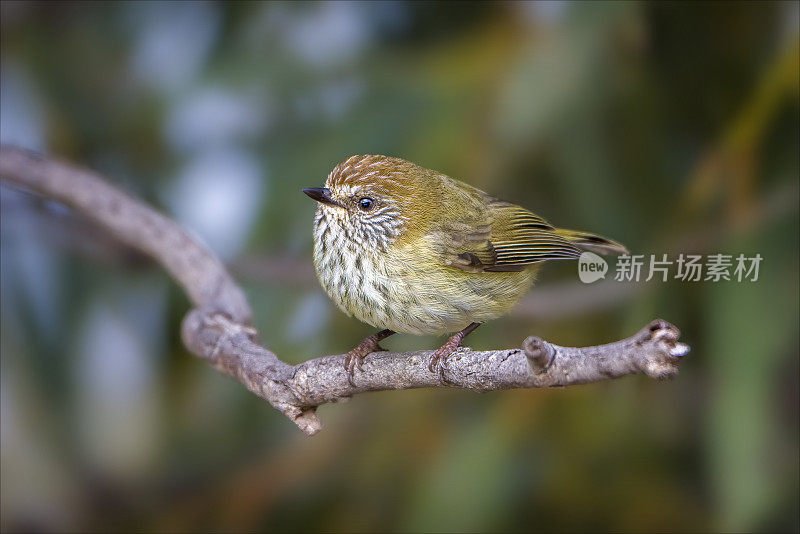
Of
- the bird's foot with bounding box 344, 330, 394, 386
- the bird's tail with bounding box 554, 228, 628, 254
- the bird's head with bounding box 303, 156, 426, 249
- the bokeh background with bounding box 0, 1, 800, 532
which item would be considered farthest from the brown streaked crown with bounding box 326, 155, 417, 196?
the bokeh background with bounding box 0, 1, 800, 532

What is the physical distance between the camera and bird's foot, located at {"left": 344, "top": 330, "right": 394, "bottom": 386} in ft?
5.85

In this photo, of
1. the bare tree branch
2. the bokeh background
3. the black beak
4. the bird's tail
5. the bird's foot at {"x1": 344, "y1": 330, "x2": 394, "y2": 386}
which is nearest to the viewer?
the bare tree branch

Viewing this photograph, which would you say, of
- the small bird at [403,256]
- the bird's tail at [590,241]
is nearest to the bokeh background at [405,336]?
the bird's tail at [590,241]

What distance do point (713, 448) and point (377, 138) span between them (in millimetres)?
1613

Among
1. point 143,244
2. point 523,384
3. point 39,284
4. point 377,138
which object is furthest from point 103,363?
point 523,384

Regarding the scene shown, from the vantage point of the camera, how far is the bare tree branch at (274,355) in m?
1.21

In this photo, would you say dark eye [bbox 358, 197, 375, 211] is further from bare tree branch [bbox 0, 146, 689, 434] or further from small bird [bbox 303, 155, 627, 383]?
bare tree branch [bbox 0, 146, 689, 434]

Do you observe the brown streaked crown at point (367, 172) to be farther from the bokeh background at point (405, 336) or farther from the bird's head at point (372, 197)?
the bokeh background at point (405, 336)

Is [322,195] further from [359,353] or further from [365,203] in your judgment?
[359,353]

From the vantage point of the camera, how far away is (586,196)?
3.01 metres

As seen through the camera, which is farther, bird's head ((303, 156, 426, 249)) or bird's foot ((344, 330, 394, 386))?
bird's head ((303, 156, 426, 249))

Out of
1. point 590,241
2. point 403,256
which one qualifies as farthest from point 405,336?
point 403,256

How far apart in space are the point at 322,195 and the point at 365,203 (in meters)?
0.11

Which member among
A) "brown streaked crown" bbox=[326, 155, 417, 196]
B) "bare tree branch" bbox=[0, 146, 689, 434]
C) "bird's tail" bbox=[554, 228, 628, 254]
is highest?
"bird's tail" bbox=[554, 228, 628, 254]
